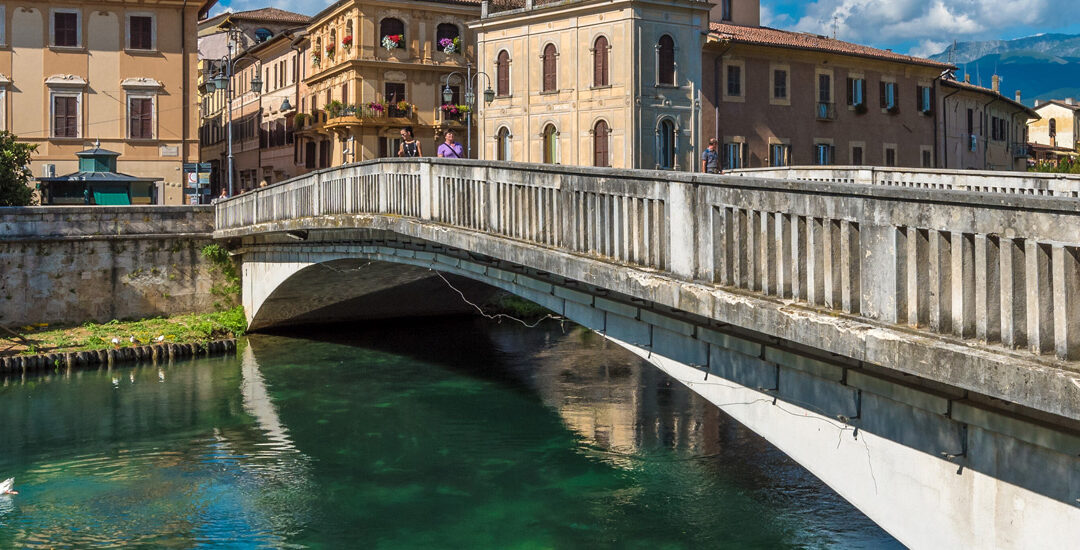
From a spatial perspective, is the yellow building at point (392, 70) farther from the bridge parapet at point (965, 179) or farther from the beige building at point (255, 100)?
the bridge parapet at point (965, 179)

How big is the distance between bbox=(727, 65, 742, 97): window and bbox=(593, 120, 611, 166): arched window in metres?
5.63

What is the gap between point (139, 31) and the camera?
38219 mm

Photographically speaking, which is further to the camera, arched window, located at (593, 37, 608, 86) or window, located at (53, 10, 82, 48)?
arched window, located at (593, 37, 608, 86)

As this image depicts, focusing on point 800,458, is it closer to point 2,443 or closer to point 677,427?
point 677,427

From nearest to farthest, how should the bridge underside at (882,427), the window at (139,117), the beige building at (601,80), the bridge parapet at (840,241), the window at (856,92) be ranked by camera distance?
the bridge parapet at (840,241) < the bridge underside at (882,427) < the beige building at (601,80) < the window at (139,117) < the window at (856,92)

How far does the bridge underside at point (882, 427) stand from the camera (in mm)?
6324

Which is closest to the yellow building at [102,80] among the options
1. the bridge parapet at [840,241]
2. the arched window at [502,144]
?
the arched window at [502,144]

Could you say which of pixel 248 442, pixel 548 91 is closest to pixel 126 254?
pixel 248 442

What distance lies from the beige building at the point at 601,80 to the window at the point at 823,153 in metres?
6.79

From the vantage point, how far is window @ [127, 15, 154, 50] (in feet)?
125

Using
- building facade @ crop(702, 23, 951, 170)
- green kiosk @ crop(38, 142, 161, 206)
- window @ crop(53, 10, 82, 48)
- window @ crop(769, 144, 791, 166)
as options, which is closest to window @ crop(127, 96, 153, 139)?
window @ crop(53, 10, 82, 48)

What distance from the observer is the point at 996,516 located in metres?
6.61

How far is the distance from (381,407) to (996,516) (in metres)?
16.0

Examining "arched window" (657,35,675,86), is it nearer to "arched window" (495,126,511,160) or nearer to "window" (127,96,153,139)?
"arched window" (495,126,511,160)
